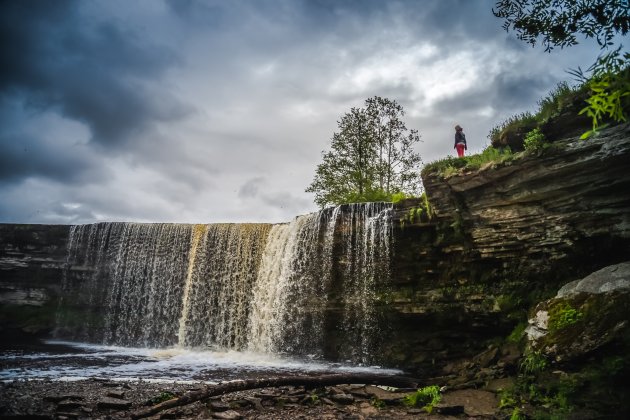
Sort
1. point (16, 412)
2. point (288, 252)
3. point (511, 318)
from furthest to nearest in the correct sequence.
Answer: point (288, 252), point (511, 318), point (16, 412)

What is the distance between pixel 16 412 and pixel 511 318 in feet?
40.2

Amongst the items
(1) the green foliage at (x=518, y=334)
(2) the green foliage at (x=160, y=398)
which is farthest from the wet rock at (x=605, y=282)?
(2) the green foliage at (x=160, y=398)

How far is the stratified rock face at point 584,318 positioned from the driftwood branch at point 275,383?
3.20m

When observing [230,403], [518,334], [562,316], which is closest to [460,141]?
[518,334]

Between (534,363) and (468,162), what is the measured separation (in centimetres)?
709

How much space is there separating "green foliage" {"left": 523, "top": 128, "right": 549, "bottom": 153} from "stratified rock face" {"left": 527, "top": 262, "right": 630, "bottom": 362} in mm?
3894

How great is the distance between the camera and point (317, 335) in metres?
15.8

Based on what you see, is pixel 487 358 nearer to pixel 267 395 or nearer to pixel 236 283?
pixel 267 395

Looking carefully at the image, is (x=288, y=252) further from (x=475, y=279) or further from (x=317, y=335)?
(x=475, y=279)

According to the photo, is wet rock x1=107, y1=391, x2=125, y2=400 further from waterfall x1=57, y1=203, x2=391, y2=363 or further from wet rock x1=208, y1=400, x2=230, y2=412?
waterfall x1=57, y1=203, x2=391, y2=363

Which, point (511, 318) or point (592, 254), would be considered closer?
point (592, 254)

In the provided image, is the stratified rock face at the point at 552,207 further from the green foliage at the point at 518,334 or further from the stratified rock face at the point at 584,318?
the stratified rock face at the point at 584,318

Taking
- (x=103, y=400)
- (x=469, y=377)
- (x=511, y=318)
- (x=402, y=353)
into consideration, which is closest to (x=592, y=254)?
(x=511, y=318)

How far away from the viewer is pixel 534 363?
7.85m
